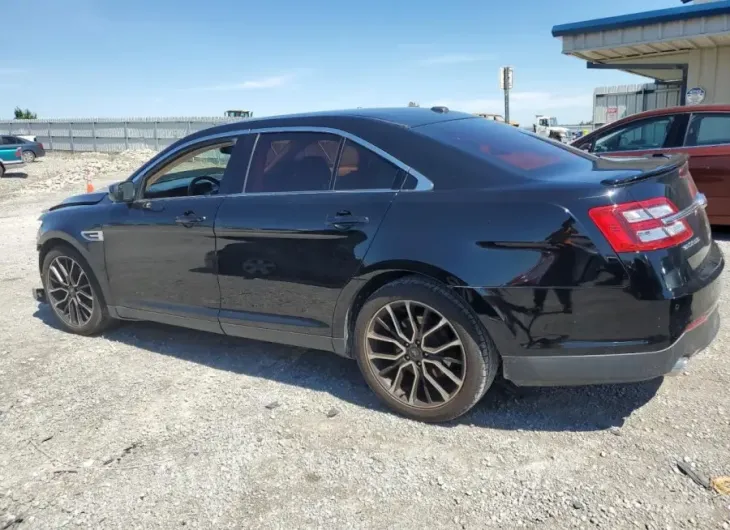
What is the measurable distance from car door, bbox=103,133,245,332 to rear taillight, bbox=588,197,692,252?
231 centimetres

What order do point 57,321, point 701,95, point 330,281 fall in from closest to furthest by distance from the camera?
point 330,281 → point 57,321 → point 701,95

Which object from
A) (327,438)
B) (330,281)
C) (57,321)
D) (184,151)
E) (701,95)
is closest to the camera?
(327,438)

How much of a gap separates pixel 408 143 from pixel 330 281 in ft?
2.90

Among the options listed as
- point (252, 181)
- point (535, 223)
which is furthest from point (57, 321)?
point (535, 223)

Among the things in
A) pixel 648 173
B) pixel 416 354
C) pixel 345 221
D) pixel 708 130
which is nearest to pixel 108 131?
pixel 708 130

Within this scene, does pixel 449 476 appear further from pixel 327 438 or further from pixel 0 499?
pixel 0 499

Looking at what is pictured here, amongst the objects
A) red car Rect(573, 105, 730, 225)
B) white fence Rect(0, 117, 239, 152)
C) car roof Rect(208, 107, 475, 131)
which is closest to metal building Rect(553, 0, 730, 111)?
red car Rect(573, 105, 730, 225)

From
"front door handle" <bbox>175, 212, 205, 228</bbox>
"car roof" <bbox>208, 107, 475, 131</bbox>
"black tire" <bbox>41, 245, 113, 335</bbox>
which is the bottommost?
"black tire" <bbox>41, 245, 113, 335</bbox>

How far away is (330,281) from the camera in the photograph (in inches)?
139

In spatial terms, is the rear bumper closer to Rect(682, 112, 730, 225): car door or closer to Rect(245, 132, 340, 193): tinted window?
Rect(245, 132, 340, 193): tinted window

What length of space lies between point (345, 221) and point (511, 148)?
1035 millimetres

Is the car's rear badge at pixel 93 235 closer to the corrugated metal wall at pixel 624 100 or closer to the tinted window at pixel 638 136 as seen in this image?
the tinted window at pixel 638 136

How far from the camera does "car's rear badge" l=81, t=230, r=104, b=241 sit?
4.70 metres

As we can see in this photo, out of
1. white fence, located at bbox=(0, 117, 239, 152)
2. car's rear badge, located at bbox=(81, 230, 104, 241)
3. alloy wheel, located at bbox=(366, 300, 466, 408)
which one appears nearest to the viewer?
alloy wheel, located at bbox=(366, 300, 466, 408)
